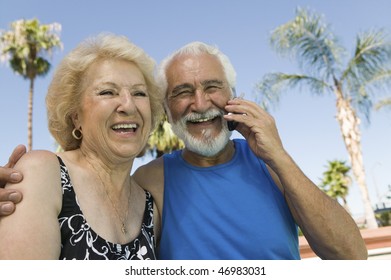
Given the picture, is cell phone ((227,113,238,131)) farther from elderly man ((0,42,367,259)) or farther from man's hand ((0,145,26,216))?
man's hand ((0,145,26,216))

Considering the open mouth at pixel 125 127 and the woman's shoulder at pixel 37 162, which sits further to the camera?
the open mouth at pixel 125 127

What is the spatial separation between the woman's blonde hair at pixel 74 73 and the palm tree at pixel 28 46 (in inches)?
806

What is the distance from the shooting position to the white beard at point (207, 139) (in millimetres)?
2619

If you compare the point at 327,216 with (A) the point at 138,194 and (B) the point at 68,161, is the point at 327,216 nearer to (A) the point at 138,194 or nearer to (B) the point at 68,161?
(A) the point at 138,194

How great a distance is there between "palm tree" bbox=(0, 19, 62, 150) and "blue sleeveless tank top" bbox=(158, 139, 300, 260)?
20.4m

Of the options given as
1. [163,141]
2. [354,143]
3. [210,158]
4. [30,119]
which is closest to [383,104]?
[354,143]

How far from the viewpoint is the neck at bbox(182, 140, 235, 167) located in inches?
107

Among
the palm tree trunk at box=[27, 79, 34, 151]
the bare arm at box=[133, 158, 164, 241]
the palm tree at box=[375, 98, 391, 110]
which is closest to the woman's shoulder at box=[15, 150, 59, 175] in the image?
the bare arm at box=[133, 158, 164, 241]

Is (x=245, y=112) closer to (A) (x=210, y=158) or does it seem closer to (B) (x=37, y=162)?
(A) (x=210, y=158)

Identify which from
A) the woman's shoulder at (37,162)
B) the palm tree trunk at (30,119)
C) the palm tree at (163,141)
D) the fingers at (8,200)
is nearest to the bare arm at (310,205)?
the woman's shoulder at (37,162)

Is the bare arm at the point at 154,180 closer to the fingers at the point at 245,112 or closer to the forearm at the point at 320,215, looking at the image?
the fingers at the point at 245,112

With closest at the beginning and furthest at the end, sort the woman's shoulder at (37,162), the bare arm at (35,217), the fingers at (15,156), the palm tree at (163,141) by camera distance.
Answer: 1. the bare arm at (35,217)
2. the woman's shoulder at (37,162)
3. the fingers at (15,156)
4. the palm tree at (163,141)
